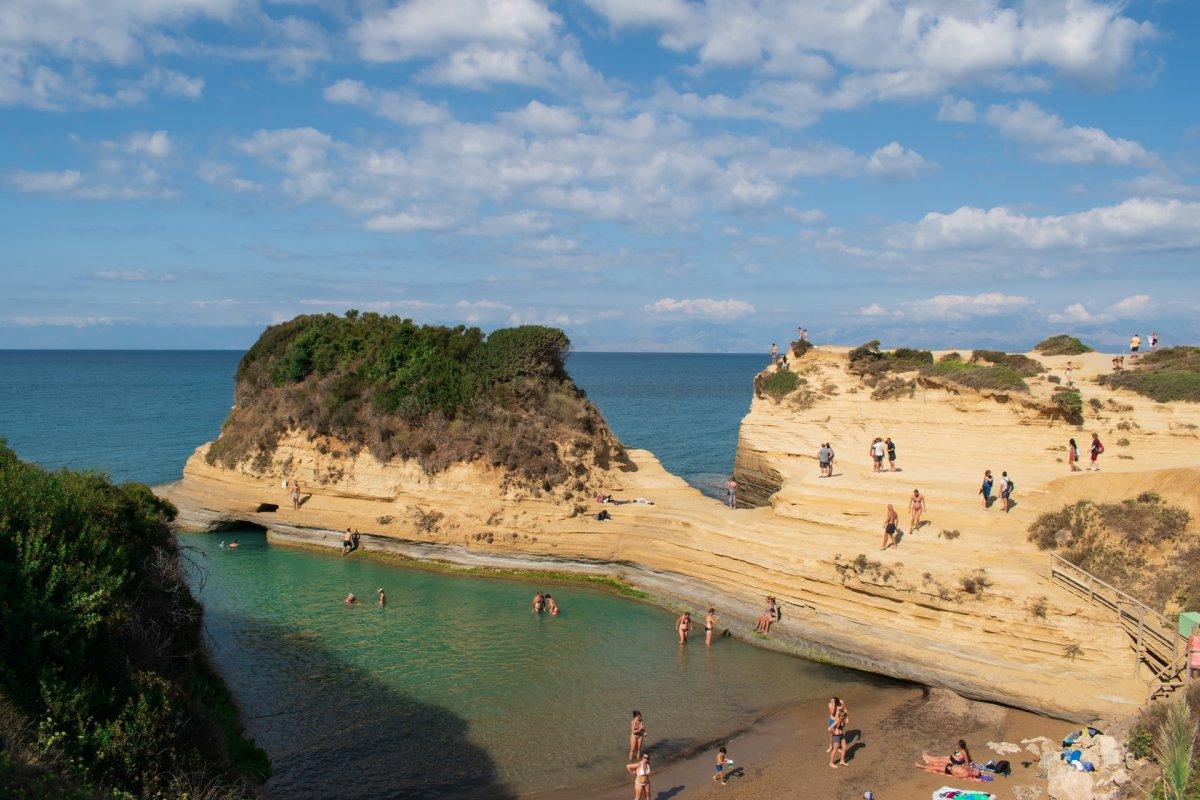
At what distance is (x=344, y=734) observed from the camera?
55.7 feet

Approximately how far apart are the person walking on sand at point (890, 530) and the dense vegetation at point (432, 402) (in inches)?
480

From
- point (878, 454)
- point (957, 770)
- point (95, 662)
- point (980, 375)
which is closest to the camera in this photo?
point (95, 662)

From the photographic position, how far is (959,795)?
14.4 meters

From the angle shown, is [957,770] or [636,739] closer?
[957,770]

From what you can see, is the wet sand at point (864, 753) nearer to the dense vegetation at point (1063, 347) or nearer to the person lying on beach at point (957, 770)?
the person lying on beach at point (957, 770)

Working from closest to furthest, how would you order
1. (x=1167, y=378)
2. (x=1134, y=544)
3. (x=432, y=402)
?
(x=1134, y=544), (x=1167, y=378), (x=432, y=402)

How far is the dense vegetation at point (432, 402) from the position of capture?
1214 inches

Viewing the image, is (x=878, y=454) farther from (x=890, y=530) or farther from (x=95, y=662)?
(x=95, y=662)

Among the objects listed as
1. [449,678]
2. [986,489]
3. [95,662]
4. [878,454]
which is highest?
[878,454]

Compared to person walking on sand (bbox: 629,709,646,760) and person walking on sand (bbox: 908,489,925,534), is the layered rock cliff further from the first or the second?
person walking on sand (bbox: 629,709,646,760)

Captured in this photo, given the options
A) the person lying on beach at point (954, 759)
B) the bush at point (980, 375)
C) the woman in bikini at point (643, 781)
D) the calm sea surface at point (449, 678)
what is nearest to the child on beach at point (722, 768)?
the calm sea surface at point (449, 678)

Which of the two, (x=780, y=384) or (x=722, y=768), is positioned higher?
(x=780, y=384)

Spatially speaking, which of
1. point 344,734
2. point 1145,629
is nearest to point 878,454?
point 1145,629

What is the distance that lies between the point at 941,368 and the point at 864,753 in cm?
2333
